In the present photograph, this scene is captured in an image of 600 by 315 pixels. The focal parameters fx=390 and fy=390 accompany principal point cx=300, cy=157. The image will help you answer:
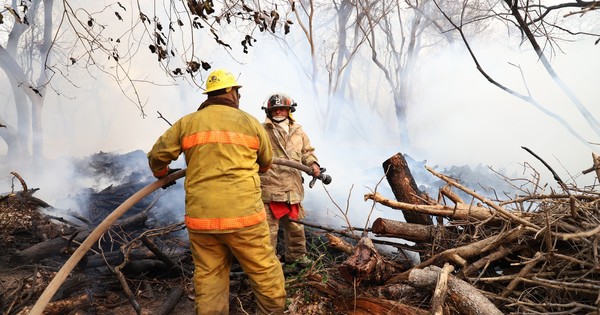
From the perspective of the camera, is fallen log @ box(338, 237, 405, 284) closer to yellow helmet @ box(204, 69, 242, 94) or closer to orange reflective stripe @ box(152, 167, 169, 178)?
orange reflective stripe @ box(152, 167, 169, 178)

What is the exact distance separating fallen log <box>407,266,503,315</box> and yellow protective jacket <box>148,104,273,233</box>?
1164 mm

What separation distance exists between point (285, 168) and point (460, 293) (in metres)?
2.11

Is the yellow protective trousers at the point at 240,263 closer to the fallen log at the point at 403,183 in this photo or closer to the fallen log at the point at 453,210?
the fallen log at the point at 453,210

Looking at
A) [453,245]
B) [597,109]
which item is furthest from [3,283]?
[597,109]

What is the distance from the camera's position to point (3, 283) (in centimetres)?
375

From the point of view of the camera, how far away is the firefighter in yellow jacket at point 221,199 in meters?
2.71

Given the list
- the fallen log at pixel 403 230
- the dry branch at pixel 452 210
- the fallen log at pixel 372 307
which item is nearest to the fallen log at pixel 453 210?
the dry branch at pixel 452 210

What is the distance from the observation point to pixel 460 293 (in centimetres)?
234

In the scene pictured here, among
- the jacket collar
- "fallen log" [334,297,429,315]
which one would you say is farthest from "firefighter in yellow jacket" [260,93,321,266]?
the jacket collar

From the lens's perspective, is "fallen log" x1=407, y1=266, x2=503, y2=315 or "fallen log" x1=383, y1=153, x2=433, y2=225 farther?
"fallen log" x1=383, y1=153, x2=433, y2=225

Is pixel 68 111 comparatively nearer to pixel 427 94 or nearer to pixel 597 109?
pixel 427 94

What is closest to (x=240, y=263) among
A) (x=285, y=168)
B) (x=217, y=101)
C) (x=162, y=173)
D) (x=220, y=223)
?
(x=220, y=223)

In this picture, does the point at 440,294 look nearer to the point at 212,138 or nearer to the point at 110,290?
the point at 212,138

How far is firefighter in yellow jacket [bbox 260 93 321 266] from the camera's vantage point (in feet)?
12.8
